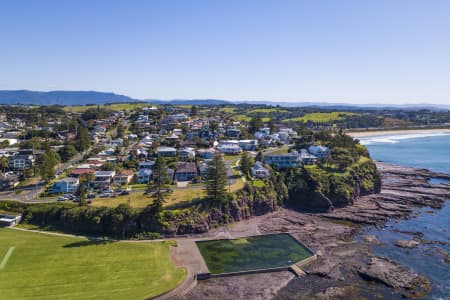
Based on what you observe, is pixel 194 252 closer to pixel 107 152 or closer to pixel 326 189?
pixel 326 189

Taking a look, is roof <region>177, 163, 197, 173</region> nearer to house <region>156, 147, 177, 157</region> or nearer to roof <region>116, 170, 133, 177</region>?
roof <region>116, 170, 133, 177</region>

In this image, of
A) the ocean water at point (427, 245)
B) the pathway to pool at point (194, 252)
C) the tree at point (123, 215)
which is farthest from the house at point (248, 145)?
the tree at point (123, 215)

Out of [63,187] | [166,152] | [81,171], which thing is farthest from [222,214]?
[166,152]

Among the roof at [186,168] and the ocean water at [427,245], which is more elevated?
the roof at [186,168]

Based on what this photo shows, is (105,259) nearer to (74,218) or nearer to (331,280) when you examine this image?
(74,218)

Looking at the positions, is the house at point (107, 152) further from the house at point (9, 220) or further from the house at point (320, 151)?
the house at point (320, 151)

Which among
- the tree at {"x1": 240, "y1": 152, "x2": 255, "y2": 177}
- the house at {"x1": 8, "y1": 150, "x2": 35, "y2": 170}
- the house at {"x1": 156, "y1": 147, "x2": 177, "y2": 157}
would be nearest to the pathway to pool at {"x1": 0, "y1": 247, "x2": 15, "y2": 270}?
the house at {"x1": 8, "y1": 150, "x2": 35, "y2": 170}
